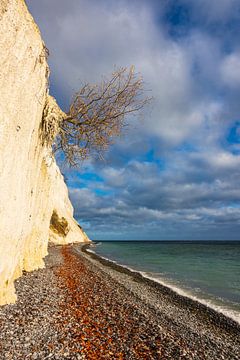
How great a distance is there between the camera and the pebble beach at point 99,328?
7301 millimetres

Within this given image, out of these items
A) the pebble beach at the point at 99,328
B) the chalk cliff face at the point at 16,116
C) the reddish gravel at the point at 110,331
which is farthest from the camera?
the chalk cliff face at the point at 16,116

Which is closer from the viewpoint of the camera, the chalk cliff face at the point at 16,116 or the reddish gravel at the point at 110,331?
the reddish gravel at the point at 110,331

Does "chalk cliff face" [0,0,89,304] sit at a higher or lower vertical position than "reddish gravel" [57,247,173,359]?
higher

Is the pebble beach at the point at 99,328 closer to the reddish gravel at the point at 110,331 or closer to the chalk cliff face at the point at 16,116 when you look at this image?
the reddish gravel at the point at 110,331

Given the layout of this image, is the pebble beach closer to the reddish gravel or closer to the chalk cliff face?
the reddish gravel

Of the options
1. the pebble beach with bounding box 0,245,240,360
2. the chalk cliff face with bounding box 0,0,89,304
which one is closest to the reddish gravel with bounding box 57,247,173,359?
the pebble beach with bounding box 0,245,240,360

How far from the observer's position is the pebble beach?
24.0 ft

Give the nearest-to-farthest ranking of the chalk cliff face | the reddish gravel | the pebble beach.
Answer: the pebble beach → the reddish gravel → the chalk cliff face

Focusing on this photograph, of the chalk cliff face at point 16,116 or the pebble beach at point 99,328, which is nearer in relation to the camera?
the pebble beach at point 99,328

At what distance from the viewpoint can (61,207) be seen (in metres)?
60.5

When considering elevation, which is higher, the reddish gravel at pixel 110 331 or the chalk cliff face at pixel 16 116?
the chalk cliff face at pixel 16 116

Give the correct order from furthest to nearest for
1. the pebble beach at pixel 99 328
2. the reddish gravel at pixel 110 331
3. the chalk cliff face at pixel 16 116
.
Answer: the chalk cliff face at pixel 16 116 < the reddish gravel at pixel 110 331 < the pebble beach at pixel 99 328

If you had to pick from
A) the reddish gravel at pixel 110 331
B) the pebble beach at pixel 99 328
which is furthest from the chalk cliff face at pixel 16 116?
the reddish gravel at pixel 110 331

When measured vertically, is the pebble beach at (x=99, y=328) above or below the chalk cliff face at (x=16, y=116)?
below
